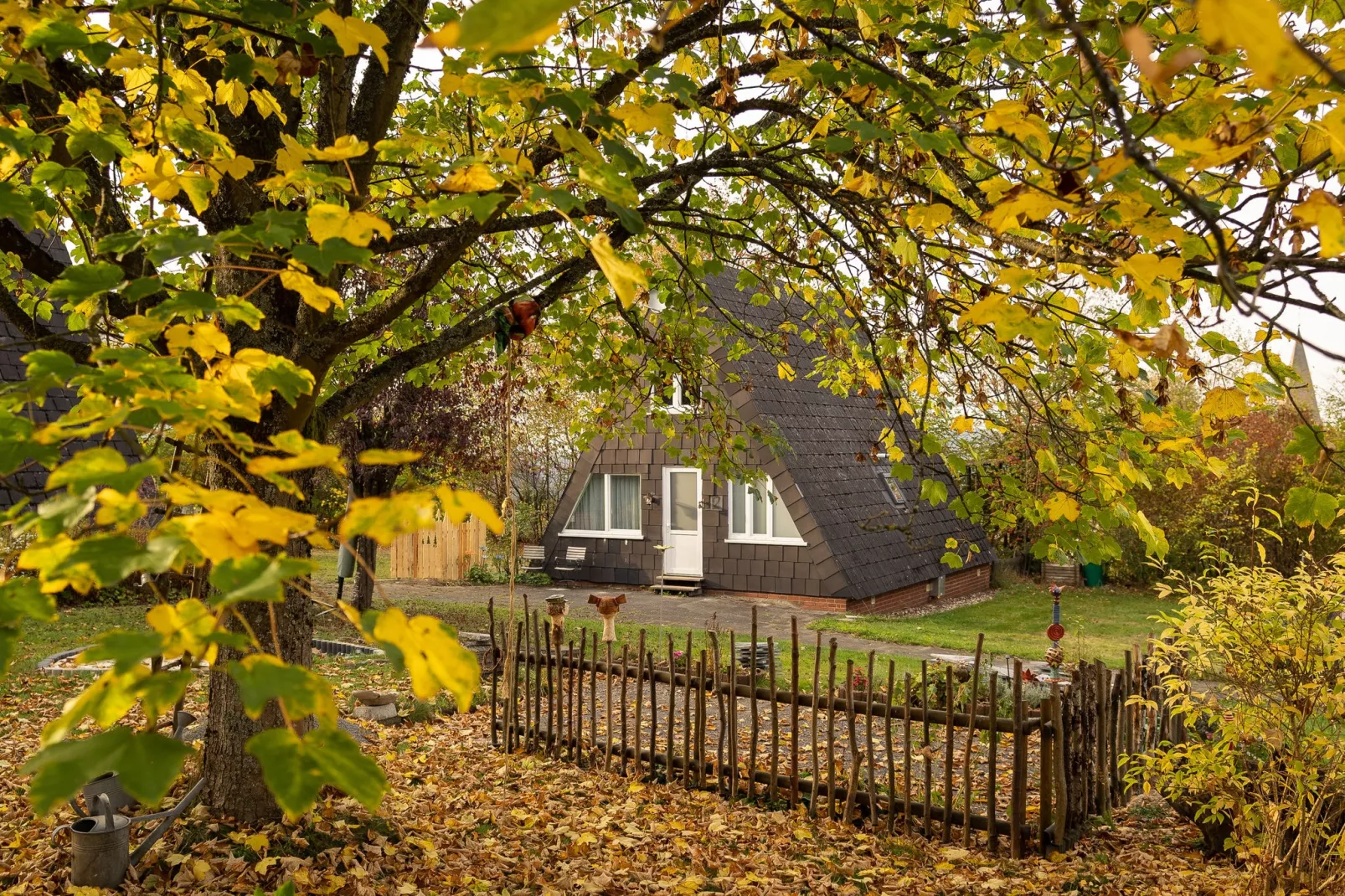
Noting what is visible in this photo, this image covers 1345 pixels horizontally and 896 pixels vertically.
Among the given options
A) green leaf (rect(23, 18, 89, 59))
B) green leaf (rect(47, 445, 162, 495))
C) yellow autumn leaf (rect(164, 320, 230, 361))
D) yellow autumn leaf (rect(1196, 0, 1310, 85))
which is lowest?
green leaf (rect(47, 445, 162, 495))

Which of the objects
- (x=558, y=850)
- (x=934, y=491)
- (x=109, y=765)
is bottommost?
(x=558, y=850)

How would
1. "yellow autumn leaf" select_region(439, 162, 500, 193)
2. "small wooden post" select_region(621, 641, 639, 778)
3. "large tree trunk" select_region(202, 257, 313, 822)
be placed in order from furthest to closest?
"small wooden post" select_region(621, 641, 639, 778), "large tree trunk" select_region(202, 257, 313, 822), "yellow autumn leaf" select_region(439, 162, 500, 193)

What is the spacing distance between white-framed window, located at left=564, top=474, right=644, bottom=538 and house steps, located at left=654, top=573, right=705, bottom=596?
1041mm

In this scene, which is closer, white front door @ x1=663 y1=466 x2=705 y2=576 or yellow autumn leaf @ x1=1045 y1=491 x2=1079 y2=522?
yellow autumn leaf @ x1=1045 y1=491 x2=1079 y2=522

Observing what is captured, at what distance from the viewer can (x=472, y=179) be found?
1849 millimetres

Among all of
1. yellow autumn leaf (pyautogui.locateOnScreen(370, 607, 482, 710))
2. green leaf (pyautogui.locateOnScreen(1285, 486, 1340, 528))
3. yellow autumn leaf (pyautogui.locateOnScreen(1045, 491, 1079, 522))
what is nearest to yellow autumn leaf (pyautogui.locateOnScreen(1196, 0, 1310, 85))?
yellow autumn leaf (pyautogui.locateOnScreen(370, 607, 482, 710))

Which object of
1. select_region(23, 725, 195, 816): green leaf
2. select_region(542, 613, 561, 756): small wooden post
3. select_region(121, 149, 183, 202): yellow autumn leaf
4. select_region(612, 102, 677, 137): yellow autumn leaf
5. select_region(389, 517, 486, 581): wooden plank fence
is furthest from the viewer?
select_region(389, 517, 486, 581): wooden plank fence

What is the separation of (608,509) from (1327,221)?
15788mm

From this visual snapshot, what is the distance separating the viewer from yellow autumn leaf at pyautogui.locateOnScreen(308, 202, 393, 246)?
1.72m

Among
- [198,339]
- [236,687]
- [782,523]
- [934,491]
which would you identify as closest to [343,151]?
[198,339]

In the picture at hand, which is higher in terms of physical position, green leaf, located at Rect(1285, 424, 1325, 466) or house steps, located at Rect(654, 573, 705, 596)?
green leaf, located at Rect(1285, 424, 1325, 466)

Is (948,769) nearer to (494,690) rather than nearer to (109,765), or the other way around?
(494,690)

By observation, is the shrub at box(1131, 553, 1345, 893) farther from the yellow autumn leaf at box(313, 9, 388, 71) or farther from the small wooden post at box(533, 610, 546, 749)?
the yellow autumn leaf at box(313, 9, 388, 71)

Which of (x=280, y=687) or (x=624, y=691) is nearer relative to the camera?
(x=280, y=687)
